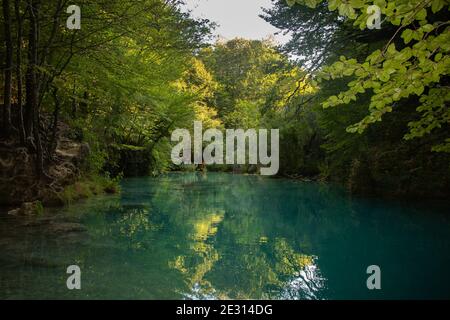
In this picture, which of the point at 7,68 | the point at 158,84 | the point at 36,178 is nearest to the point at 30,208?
the point at 36,178

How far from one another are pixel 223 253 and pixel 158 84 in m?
9.71

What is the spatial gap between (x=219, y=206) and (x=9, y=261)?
6758 mm

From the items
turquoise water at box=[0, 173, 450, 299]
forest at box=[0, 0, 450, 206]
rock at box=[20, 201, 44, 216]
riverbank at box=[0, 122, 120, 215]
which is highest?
forest at box=[0, 0, 450, 206]

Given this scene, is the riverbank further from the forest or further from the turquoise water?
the turquoise water

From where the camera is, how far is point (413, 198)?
11.4 metres

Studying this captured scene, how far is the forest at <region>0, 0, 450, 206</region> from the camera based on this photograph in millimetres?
3466

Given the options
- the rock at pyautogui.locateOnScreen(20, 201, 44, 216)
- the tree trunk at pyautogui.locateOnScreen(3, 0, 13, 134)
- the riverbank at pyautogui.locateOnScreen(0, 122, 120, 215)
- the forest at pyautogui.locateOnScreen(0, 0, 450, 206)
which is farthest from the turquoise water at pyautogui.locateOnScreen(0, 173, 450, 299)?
the tree trunk at pyautogui.locateOnScreen(3, 0, 13, 134)

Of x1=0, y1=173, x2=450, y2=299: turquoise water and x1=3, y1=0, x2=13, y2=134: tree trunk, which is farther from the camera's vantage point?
x1=3, y1=0, x2=13, y2=134: tree trunk

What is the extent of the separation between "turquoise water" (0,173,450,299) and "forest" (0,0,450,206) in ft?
5.14

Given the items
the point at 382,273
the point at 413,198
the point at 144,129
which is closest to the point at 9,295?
the point at 382,273

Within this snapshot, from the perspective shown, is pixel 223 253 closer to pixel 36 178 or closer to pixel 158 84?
pixel 36 178

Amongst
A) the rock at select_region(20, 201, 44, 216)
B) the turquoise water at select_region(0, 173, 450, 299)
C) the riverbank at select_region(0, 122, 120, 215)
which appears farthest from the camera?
the riverbank at select_region(0, 122, 120, 215)

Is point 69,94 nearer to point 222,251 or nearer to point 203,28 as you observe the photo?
point 203,28

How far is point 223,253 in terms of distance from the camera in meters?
5.20
